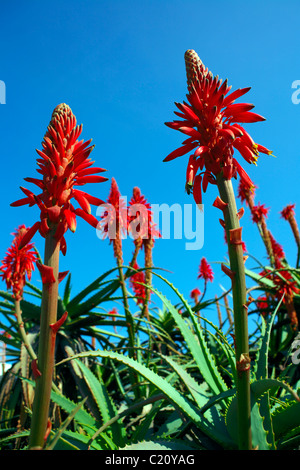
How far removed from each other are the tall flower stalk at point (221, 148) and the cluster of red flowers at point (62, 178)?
417 millimetres

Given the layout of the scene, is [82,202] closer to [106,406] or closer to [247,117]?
[247,117]

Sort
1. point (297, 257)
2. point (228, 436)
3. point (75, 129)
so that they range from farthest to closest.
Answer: point (297, 257) < point (228, 436) < point (75, 129)

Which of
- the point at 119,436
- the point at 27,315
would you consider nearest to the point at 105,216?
the point at 27,315

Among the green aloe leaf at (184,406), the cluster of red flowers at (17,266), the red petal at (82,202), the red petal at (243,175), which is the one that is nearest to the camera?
the red petal at (82,202)

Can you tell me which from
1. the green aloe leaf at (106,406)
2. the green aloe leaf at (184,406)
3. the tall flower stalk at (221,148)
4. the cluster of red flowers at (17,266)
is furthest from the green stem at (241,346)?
the cluster of red flowers at (17,266)

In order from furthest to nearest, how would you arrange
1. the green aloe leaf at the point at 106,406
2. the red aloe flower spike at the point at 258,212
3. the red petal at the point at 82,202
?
the red aloe flower spike at the point at 258,212 → the green aloe leaf at the point at 106,406 → the red petal at the point at 82,202

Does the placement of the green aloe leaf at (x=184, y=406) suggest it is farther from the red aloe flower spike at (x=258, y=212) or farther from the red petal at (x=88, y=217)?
the red aloe flower spike at (x=258, y=212)

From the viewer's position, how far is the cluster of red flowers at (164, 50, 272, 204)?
1.53 m

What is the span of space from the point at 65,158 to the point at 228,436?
56.2 inches

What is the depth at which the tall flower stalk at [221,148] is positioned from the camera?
4.38ft

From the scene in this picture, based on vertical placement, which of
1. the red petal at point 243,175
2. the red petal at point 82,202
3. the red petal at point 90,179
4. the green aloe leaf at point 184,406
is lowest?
the green aloe leaf at point 184,406

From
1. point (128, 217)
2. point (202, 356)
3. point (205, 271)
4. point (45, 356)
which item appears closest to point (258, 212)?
point (205, 271)

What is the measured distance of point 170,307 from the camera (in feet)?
7.12
